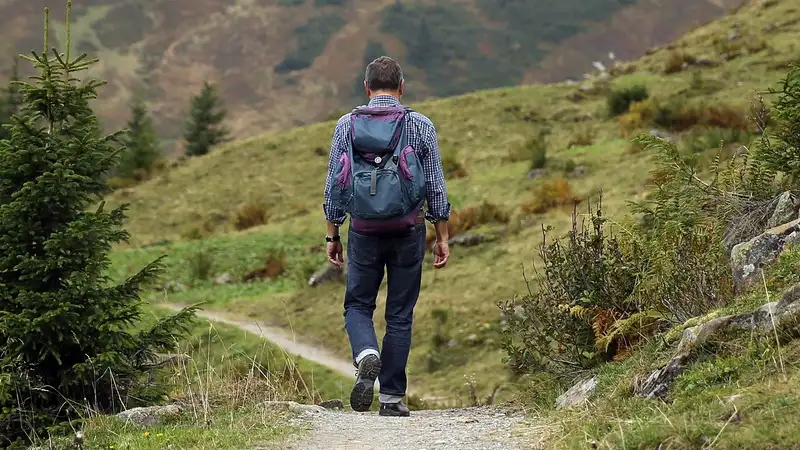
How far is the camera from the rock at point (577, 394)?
5.56m

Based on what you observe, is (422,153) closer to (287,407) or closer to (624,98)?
(287,407)

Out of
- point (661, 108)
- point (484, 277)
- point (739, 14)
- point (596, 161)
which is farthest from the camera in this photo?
point (739, 14)

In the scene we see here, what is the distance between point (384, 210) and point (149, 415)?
1.98 meters

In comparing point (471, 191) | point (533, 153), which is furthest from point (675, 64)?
point (471, 191)

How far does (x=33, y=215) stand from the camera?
6719 millimetres

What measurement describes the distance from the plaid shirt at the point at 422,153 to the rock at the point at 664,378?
1795 mm

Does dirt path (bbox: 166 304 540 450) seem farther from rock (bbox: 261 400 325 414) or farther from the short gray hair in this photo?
the short gray hair

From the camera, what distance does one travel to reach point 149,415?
6055 millimetres

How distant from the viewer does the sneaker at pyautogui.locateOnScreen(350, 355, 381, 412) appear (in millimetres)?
6039

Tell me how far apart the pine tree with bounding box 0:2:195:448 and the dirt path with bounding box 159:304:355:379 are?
4466 millimetres

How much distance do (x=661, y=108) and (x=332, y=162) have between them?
14658 mm

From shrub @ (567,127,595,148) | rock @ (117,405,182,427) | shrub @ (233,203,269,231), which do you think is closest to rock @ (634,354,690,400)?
rock @ (117,405,182,427)

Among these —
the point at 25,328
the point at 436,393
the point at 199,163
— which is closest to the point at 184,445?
the point at 25,328

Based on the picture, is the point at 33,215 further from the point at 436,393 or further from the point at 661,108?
the point at 661,108
